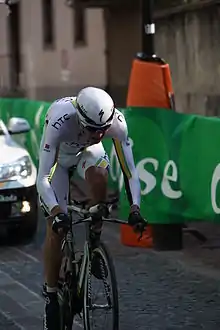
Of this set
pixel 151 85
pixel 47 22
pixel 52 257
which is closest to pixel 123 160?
pixel 52 257

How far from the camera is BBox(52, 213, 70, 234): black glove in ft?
16.5

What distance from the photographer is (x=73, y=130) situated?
213 inches

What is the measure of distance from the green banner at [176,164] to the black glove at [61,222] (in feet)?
10.7

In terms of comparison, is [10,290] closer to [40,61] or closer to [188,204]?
[188,204]

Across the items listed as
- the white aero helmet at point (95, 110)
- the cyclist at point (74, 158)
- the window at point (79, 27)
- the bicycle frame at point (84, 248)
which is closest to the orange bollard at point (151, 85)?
the cyclist at point (74, 158)

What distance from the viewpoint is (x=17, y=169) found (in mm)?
9688

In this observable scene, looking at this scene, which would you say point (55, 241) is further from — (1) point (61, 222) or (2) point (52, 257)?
(1) point (61, 222)

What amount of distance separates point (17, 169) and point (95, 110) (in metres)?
4.73

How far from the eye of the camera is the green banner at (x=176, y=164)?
27.1 feet

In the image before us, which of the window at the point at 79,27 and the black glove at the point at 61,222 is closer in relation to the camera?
the black glove at the point at 61,222

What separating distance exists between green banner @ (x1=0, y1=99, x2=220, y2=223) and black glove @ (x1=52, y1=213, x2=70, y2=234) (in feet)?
10.7

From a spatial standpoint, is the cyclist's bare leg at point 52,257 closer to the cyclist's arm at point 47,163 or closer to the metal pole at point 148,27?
the cyclist's arm at point 47,163

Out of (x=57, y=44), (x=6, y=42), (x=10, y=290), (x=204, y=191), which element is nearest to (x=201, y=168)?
(x=204, y=191)

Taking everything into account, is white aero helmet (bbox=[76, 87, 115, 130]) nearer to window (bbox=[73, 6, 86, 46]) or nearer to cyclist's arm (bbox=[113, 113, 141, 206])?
cyclist's arm (bbox=[113, 113, 141, 206])
